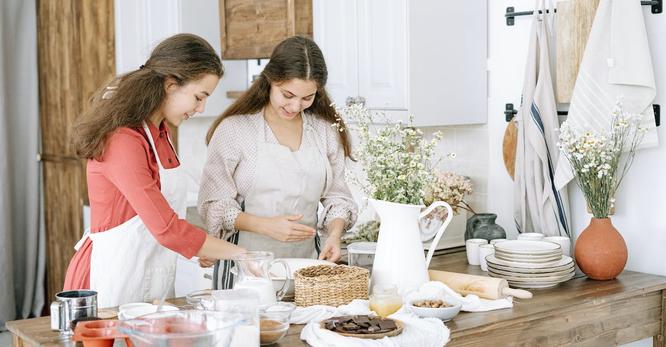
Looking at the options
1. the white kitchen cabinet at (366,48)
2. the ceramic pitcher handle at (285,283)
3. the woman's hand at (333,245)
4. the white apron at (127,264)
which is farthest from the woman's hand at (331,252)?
the white kitchen cabinet at (366,48)

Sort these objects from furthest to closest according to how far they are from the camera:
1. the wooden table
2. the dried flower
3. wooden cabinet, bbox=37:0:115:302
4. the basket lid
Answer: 1. wooden cabinet, bbox=37:0:115:302
2. the dried flower
3. the basket lid
4. the wooden table

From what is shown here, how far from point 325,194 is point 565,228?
0.95 meters

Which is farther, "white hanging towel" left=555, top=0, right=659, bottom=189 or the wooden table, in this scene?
"white hanging towel" left=555, top=0, right=659, bottom=189

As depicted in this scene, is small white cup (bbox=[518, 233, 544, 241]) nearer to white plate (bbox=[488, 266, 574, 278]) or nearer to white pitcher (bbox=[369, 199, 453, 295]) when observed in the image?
white plate (bbox=[488, 266, 574, 278])

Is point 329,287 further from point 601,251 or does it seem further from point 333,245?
point 601,251

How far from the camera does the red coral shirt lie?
100 inches

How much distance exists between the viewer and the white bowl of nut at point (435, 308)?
2.41m

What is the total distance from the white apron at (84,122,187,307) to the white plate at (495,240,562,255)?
1.14 metres

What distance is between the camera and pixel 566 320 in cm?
271

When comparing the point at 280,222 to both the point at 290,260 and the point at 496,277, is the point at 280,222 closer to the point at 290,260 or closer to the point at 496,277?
the point at 290,260

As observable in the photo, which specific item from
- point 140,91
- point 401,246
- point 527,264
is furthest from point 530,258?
point 140,91

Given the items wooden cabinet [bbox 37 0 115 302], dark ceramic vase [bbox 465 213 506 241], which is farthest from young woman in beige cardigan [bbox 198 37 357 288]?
wooden cabinet [bbox 37 0 115 302]

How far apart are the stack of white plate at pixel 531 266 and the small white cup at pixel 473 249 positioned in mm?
272

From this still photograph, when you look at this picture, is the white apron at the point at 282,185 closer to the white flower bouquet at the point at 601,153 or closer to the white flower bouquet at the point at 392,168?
the white flower bouquet at the point at 392,168
